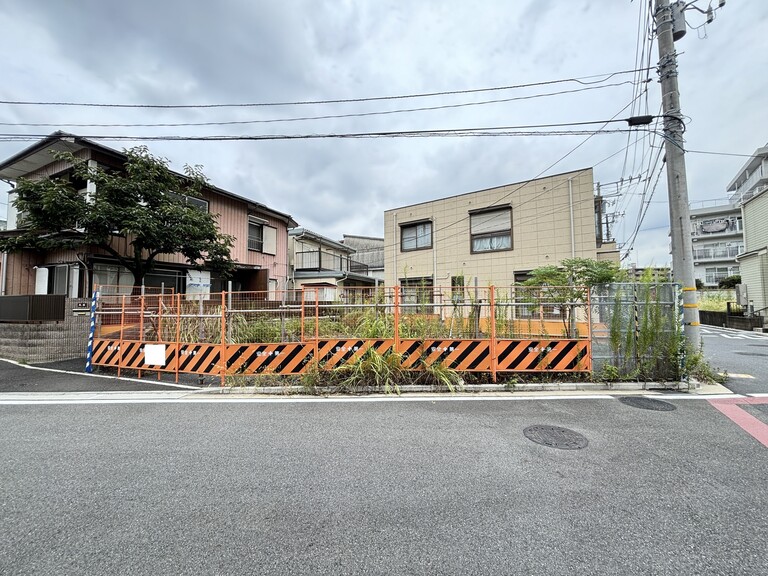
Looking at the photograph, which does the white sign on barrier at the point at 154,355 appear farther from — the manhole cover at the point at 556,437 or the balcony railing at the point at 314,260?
the balcony railing at the point at 314,260

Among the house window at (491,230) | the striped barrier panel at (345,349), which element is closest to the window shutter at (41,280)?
the striped barrier panel at (345,349)

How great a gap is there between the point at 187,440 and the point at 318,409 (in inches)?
69.0

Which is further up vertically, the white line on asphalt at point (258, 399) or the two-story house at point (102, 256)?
the two-story house at point (102, 256)

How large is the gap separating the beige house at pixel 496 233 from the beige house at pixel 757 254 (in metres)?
8.25

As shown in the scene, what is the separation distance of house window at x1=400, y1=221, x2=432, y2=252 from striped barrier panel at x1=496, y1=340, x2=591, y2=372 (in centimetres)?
1253

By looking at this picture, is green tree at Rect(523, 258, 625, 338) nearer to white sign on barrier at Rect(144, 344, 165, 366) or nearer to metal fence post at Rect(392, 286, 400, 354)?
metal fence post at Rect(392, 286, 400, 354)

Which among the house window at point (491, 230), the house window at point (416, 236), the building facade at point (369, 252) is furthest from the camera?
the building facade at point (369, 252)

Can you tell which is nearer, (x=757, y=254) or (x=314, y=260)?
(x=757, y=254)

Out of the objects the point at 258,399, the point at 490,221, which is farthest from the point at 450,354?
the point at 490,221

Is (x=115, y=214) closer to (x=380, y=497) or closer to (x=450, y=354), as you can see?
(x=450, y=354)

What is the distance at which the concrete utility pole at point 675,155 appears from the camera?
21.7 ft

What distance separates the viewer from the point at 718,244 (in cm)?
3844

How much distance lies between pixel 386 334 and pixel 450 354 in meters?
1.31

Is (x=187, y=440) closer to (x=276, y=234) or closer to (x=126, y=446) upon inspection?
(x=126, y=446)
